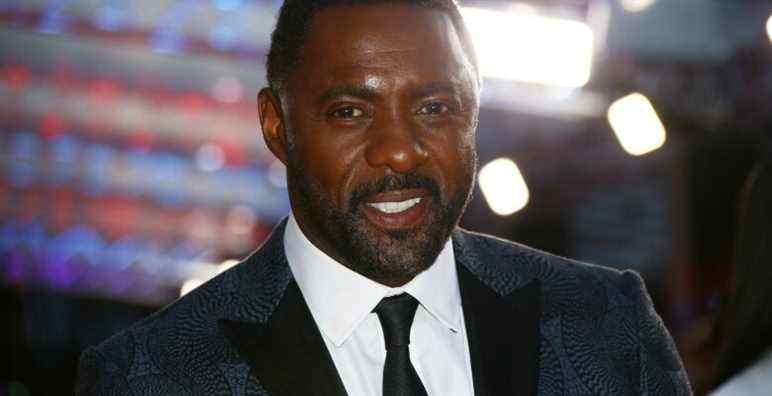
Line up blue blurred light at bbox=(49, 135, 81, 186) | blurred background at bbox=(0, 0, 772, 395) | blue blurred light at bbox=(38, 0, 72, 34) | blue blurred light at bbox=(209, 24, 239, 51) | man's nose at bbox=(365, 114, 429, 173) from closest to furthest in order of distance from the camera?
man's nose at bbox=(365, 114, 429, 173) → blurred background at bbox=(0, 0, 772, 395) → blue blurred light at bbox=(209, 24, 239, 51) → blue blurred light at bbox=(38, 0, 72, 34) → blue blurred light at bbox=(49, 135, 81, 186)

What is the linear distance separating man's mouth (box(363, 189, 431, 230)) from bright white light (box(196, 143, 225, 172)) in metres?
15.3

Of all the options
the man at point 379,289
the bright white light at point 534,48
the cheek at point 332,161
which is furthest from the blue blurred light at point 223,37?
the cheek at point 332,161

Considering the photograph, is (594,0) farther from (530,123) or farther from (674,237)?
(674,237)

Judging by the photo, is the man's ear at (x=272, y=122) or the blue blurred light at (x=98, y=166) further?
the blue blurred light at (x=98, y=166)

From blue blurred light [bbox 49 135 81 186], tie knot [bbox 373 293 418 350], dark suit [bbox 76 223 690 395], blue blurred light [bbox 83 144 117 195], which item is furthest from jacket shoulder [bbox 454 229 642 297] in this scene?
blue blurred light [bbox 49 135 81 186]

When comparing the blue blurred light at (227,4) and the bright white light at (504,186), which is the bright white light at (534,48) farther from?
the blue blurred light at (227,4)

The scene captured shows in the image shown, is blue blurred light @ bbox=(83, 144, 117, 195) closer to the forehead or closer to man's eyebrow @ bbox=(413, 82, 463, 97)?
the forehead

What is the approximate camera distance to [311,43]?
238 cm

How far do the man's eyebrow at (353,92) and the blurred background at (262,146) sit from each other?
100 cm

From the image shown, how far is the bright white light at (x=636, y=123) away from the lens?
8570 mm

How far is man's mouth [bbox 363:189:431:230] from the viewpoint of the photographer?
7.32ft

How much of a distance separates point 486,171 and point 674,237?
2453 millimetres

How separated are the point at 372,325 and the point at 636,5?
7.33m

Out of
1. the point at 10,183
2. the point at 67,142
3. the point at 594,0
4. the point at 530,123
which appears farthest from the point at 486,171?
the point at 10,183
